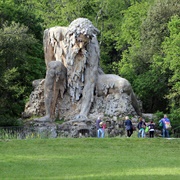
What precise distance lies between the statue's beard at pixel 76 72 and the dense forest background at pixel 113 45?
12.0 ft

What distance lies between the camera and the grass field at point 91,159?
18969 mm

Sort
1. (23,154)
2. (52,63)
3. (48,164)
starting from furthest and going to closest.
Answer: (52,63) → (23,154) → (48,164)

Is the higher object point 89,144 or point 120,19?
point 120,19

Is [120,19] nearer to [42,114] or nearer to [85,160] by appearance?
[42,114]

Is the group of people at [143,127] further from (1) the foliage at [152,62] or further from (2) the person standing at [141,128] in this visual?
(1) the foliage at [152,62]

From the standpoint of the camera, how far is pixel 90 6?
68.9 m

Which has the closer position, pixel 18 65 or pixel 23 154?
pixel 23 154

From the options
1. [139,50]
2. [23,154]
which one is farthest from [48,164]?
[139,50]

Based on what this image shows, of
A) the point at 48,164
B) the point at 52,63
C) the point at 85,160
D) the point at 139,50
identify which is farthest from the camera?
the point at 139,50

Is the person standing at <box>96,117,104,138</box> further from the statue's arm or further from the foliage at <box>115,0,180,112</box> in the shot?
the foliage at <box>115,0,180,112</box>

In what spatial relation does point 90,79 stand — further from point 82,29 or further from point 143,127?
point 143,127

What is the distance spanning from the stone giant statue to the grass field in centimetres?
938

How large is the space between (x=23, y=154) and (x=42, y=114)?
1589 centimetres

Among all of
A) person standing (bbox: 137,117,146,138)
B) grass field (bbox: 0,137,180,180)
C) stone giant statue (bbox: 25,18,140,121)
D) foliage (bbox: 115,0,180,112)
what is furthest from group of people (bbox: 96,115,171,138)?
foliage (bbox: 115,0,180,112)
